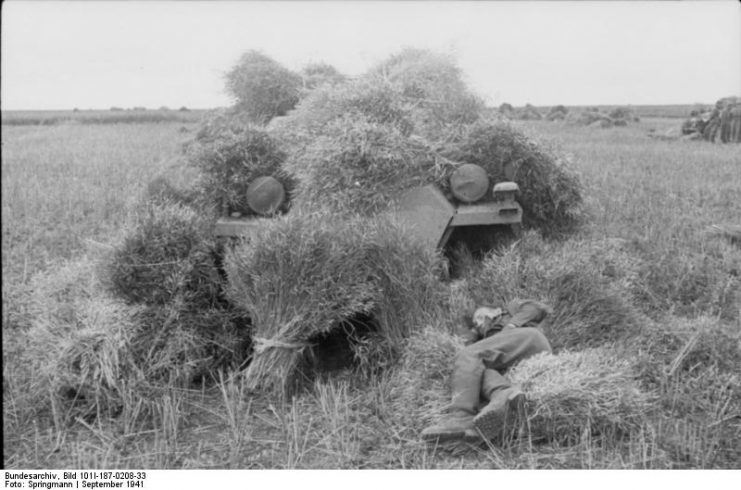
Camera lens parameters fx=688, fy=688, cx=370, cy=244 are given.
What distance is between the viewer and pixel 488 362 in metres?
3.66

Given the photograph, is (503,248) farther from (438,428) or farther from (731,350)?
(438,428)

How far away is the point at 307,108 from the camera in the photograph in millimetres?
5855

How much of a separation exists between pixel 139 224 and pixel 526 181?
2.89 metres

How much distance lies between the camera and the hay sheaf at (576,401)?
333 cm

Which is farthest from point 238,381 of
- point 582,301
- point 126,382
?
point 582,301

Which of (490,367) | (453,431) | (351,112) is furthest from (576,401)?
(351,112)

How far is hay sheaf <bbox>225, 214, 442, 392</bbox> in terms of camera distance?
13.3 ft

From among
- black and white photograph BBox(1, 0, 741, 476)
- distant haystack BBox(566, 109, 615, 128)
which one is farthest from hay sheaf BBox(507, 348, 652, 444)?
distant haystack BBox(566, 109, 615, 128)

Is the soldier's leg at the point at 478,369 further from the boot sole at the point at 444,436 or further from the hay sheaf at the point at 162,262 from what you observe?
the hay sheaf at the point at 162,262

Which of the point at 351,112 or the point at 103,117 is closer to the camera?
the point at 351,112

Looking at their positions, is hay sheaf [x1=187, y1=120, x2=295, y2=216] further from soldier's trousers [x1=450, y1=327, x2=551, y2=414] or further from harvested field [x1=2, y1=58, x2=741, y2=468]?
soldier's trousers [x1=450, y1=327, x2=551, y2=414]

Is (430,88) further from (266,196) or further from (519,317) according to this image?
(519,317)

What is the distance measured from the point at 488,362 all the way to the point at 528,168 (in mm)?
2159

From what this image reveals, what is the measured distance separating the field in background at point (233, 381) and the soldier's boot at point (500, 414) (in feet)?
0.33
